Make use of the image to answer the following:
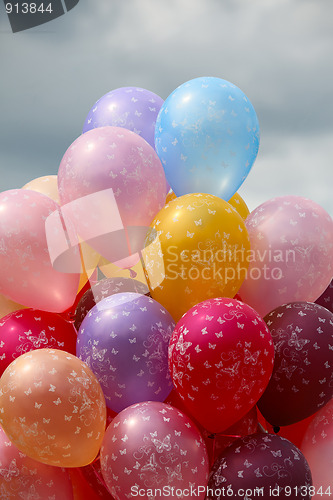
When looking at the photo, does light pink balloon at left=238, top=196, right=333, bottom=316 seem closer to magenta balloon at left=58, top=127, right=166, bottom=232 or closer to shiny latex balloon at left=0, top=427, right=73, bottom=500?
magenta balloon at left=58, top=127, right=166, bottom=232

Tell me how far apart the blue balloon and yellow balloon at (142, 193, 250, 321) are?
21cm

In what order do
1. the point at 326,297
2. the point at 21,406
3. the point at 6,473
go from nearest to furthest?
the point at 21,406 < the point at 6,473 < the point at 326,297

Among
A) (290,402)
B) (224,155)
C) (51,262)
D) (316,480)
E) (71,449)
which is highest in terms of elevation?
(224,155)

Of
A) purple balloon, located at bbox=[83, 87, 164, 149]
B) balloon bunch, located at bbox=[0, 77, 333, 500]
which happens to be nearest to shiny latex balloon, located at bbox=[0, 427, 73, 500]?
balloon bunch, located at bbox=[0, 77, 333, 500]

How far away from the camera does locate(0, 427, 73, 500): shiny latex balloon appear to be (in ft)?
7.47

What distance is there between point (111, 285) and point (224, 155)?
772 millimetres

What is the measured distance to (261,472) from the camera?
2145 mm

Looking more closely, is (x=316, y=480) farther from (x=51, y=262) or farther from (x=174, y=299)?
(x=51, y=262)

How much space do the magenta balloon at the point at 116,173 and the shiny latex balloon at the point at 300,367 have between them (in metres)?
0.77

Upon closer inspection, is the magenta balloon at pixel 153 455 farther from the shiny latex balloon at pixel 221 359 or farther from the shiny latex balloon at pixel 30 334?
the shiny latex balloon at pixel 30 334

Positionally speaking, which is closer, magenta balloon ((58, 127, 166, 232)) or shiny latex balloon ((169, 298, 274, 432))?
shiny latex balloon ((169, 298, 274, 432))

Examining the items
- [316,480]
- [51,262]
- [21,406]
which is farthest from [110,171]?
[316,480]

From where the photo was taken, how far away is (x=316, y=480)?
2408 mm

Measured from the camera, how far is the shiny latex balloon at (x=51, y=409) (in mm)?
2137
